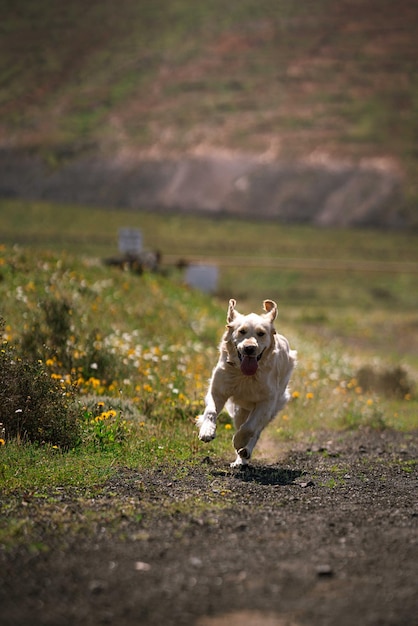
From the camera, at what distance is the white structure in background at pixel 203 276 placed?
35.8 metres

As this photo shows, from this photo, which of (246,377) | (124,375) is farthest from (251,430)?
(124,375)

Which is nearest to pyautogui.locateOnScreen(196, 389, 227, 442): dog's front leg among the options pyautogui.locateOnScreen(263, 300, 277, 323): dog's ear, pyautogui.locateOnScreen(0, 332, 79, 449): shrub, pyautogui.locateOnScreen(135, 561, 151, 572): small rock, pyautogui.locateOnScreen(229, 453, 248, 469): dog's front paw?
pyautogui.locateOnScreen(229, 453, 248, 469): dog's front paw

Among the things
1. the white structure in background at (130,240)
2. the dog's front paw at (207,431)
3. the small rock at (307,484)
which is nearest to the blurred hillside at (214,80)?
the white structure in background at (130,240)

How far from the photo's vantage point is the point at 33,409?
32.1ft

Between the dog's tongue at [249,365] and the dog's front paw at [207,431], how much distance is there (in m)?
0.58

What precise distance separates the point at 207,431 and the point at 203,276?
89.8ft

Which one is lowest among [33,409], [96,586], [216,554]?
[33,409]

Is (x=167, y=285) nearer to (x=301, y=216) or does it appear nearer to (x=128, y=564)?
(x=128, y=564)

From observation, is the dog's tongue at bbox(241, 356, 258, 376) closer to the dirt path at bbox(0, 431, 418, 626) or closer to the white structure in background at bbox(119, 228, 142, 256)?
the dirt path at bbox(0, 431, 418, 626)

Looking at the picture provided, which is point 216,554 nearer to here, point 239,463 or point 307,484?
point 307,484

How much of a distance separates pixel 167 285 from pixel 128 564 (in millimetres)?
18482

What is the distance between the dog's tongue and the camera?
920cm

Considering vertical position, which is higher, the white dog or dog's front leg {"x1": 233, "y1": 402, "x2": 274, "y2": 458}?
the white dog

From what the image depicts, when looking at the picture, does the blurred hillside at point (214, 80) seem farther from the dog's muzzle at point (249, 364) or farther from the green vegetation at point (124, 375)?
the dog's muzzle at point (249, 364)
